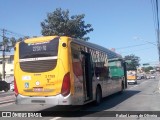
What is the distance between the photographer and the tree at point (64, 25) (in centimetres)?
4450

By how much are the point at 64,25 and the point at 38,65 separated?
30469mm

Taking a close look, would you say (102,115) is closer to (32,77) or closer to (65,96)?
(65,96)

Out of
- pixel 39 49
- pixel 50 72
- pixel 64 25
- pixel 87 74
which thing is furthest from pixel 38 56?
pixel 64 25

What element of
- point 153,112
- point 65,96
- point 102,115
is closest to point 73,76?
point 65,96

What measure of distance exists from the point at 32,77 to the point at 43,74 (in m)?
0.55

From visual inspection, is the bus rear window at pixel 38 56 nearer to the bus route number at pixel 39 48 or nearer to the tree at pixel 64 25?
the bus route number at pixel 39 48

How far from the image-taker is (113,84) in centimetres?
2227

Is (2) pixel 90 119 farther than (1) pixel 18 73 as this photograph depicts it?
No

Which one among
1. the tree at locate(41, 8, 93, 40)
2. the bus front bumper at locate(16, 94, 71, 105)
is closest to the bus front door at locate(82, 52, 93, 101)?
the bus front bumper at locate(16, 94, 71, 105)

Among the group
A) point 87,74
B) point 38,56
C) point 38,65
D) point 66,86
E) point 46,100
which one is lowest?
point 46,100

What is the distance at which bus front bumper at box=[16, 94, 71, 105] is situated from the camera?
13.5m

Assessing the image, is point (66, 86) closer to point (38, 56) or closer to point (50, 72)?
point (50, 72)

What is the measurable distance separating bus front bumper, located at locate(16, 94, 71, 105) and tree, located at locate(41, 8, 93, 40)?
3023cm

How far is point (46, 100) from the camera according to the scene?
1372 cm
